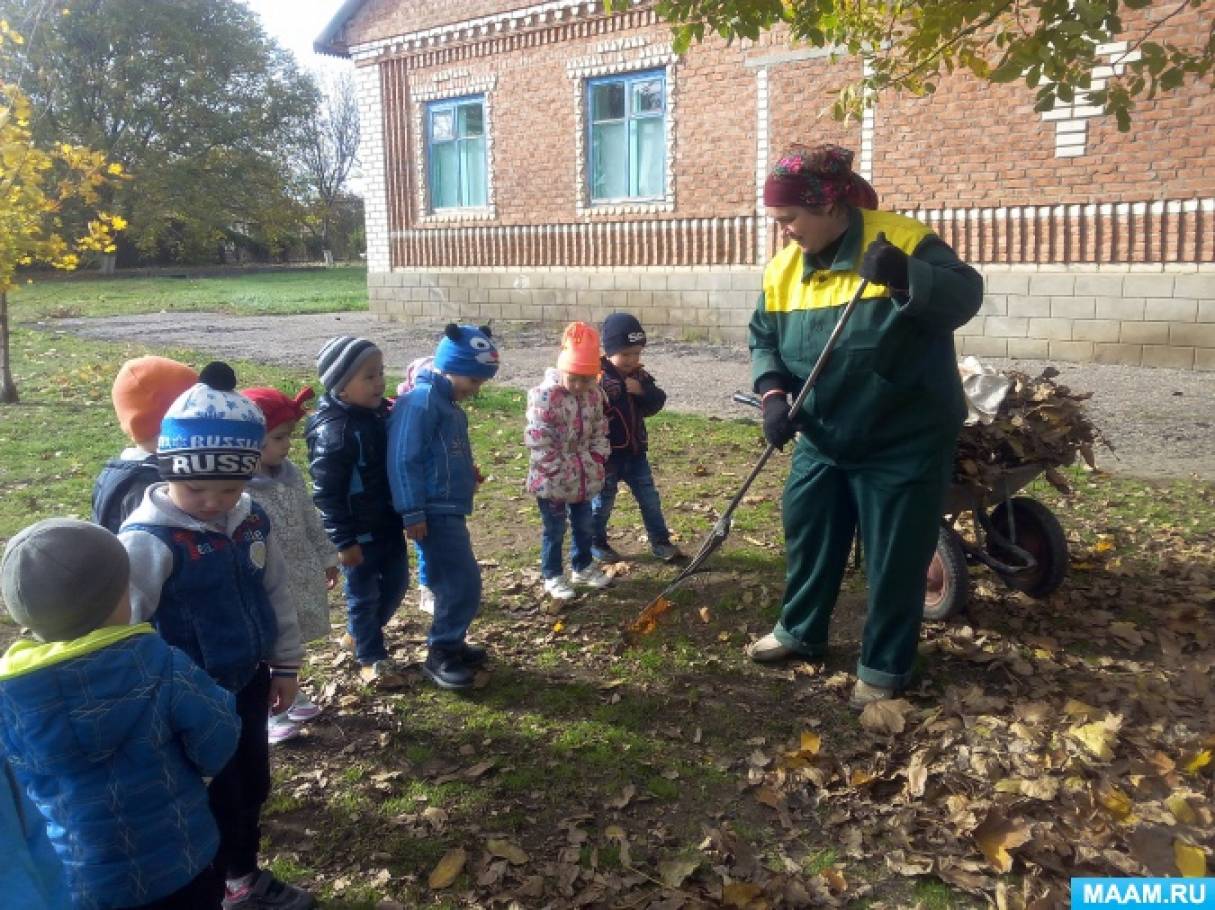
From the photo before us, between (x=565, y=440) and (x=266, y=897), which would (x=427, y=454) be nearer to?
(x=565, y=440)

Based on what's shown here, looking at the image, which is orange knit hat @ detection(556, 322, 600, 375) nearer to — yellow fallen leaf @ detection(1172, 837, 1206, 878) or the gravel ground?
yellow fallen leaf @ detection(1172, 837, 1206, 878)

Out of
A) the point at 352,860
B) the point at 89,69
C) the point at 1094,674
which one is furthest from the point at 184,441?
the point at 89,69

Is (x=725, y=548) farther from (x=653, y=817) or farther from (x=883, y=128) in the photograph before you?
(x=883, y=128)

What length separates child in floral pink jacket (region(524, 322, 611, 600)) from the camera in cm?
515

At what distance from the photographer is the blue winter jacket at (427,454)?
13.5 feet

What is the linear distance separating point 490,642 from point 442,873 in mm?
1737

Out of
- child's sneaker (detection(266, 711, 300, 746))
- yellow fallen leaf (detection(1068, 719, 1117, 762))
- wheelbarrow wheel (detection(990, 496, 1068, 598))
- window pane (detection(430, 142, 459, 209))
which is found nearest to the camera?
yellow fallen leaf (detection(1068, 719, 1117, 762))

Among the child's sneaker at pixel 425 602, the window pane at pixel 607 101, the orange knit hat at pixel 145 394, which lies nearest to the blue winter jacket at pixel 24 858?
the orange knit hat at pixel 145 394

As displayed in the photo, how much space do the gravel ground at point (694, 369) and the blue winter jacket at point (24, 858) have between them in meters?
7.03

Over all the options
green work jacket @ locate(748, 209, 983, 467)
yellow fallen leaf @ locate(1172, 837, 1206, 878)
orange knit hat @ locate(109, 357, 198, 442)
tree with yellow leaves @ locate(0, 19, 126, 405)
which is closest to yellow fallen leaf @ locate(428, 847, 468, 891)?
orange knit hat @ locate(109, 357, 198, 442)

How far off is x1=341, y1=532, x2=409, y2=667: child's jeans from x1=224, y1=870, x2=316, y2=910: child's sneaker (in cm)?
148

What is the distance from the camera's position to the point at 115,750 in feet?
7.27

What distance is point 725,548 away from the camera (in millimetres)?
5996

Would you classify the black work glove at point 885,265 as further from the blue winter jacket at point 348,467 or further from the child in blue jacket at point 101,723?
the child in blue jacket at point 101,723
